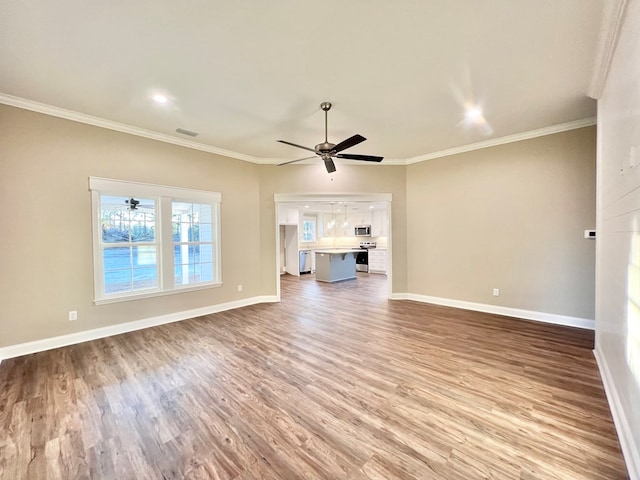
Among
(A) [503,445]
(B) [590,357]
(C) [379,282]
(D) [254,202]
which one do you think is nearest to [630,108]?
(A) [503,445]

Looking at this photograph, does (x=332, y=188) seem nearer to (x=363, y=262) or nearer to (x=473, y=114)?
(x=473, y=114)

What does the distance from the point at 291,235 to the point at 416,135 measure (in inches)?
256

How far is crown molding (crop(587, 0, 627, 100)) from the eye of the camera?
73.5 inches

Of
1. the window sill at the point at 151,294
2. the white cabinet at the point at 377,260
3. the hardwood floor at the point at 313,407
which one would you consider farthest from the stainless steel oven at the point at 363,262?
the hardwood floor at the point at 313,407

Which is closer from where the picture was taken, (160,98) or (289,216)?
(160,98)

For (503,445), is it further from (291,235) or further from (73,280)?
(291,235)

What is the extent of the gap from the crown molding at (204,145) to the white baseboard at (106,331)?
279 centimetres

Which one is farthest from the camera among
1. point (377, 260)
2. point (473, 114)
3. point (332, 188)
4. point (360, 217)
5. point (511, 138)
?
point (360, 217)

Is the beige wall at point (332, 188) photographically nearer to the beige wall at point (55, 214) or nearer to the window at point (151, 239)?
the window at point (151, 239)

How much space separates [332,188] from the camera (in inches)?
221

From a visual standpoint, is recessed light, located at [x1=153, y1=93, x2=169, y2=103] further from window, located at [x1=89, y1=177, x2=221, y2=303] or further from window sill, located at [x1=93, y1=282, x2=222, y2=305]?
window sill, located at [x1=93, y1=282, x2=222, y2=305]

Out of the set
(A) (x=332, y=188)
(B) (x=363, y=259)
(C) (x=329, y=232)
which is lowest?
(B) (x=363, y=259)

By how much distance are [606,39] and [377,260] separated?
27.4 ft

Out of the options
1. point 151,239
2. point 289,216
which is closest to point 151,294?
point 151,239
